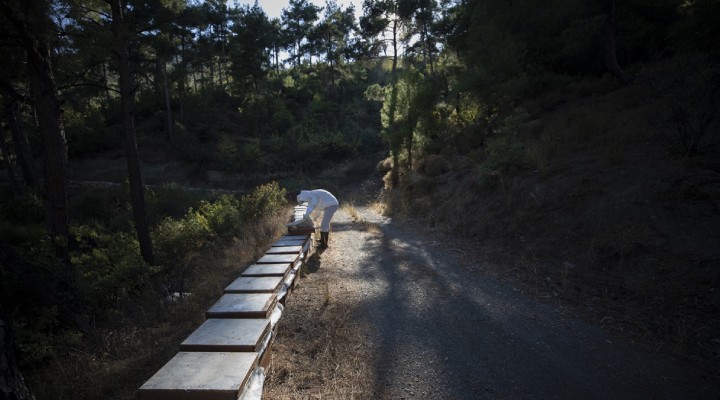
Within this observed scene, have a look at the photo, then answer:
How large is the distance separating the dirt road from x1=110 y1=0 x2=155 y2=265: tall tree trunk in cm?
572

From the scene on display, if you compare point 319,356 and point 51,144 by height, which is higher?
point 51,144

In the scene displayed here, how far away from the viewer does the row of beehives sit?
2.20m

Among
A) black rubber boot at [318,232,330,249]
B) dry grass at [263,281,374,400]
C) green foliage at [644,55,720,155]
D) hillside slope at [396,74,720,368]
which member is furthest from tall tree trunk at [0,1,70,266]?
green foliage at [644,55,720,155]

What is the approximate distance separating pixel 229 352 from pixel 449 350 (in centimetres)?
228

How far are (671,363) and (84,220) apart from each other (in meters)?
22.4

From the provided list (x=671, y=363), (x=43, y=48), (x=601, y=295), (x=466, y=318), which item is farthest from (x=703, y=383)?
(x=43, y=48)

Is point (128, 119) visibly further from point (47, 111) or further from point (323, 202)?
point (323, 202)

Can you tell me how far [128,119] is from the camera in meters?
8.47

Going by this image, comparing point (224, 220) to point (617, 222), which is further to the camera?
point (224, 220)

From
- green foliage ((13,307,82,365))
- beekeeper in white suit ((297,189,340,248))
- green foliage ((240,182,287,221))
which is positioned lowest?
green foliage ((13,307,82,365))

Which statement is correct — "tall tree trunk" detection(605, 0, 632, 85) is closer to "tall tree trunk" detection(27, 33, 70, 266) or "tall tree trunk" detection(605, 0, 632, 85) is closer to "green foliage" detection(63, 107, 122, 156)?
"tall tree trunk" detection(27, 33, 70, 266)

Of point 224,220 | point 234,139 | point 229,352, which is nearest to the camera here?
point 229,352

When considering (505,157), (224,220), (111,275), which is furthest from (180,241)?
(505,157)

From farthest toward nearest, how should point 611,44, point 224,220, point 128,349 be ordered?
1. point 611,44
2. point 224,220
3. point 128,349
